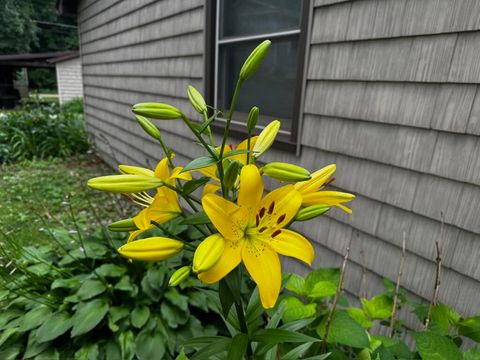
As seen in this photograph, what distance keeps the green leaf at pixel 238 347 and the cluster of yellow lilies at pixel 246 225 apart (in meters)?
0.27

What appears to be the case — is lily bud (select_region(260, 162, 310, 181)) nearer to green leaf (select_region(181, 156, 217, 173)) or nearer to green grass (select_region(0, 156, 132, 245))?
green leaf (select_region(181, 156, 217, 173))

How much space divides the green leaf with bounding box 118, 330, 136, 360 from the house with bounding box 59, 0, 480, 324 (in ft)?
4.44

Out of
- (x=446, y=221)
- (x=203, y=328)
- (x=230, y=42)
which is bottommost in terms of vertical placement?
(x=203, y=328)

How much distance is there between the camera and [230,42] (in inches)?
126

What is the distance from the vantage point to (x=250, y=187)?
776mm

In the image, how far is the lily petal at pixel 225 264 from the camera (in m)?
0.73

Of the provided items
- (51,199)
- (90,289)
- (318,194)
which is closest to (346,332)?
(318,194)

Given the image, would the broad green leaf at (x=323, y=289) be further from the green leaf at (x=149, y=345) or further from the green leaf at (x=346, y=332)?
the green leaf at (x=149, y=345)

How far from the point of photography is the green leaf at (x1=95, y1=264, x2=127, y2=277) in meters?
2.32

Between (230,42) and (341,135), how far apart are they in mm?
1540

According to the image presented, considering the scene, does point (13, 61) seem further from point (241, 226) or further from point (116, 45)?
point (241, 226)

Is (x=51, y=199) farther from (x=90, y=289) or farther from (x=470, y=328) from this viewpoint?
(x=470, y=328)

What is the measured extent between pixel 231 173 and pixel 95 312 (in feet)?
5.56

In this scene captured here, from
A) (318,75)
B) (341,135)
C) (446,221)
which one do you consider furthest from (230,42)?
(446,221)
